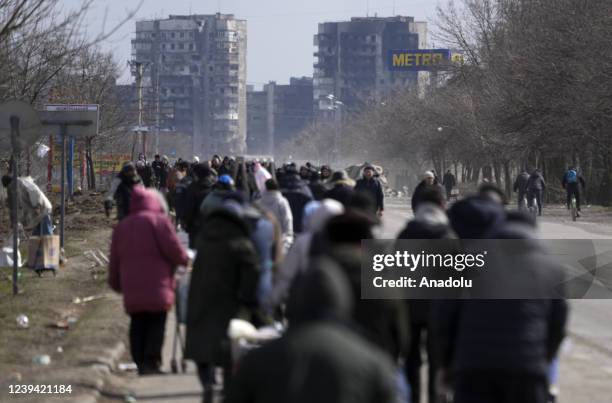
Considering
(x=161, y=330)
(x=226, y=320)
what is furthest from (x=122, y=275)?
(x=226, y=320)

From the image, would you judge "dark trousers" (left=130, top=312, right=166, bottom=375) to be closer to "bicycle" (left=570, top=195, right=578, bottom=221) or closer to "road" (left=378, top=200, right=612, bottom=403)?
"road" (left=378, top=200, right=612, bottom=403)

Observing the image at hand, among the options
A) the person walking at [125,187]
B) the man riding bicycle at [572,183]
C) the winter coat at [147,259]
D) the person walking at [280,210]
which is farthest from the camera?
the man riding bicycle at [572,183]

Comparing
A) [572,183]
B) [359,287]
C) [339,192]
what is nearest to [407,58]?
[572,183]

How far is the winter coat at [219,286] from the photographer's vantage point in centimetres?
961

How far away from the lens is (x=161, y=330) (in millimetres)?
11258

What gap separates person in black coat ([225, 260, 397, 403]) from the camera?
14.6 ft

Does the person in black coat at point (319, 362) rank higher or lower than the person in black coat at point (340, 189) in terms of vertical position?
higher

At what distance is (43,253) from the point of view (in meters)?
20.1

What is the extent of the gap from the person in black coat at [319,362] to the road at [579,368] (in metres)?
4.48

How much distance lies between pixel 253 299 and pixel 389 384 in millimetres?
5068

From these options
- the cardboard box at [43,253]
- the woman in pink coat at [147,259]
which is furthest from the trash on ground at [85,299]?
the woman in pink coat at [147,259]

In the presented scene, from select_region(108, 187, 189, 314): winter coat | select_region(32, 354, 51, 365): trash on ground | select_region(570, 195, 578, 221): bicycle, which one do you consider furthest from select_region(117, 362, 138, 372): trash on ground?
select_region(570, 195, 578, 221): bicycle

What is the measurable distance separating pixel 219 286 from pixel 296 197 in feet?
29.1

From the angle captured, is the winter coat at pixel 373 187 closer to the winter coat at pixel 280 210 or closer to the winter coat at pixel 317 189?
the winter coat at pixel 317 189
